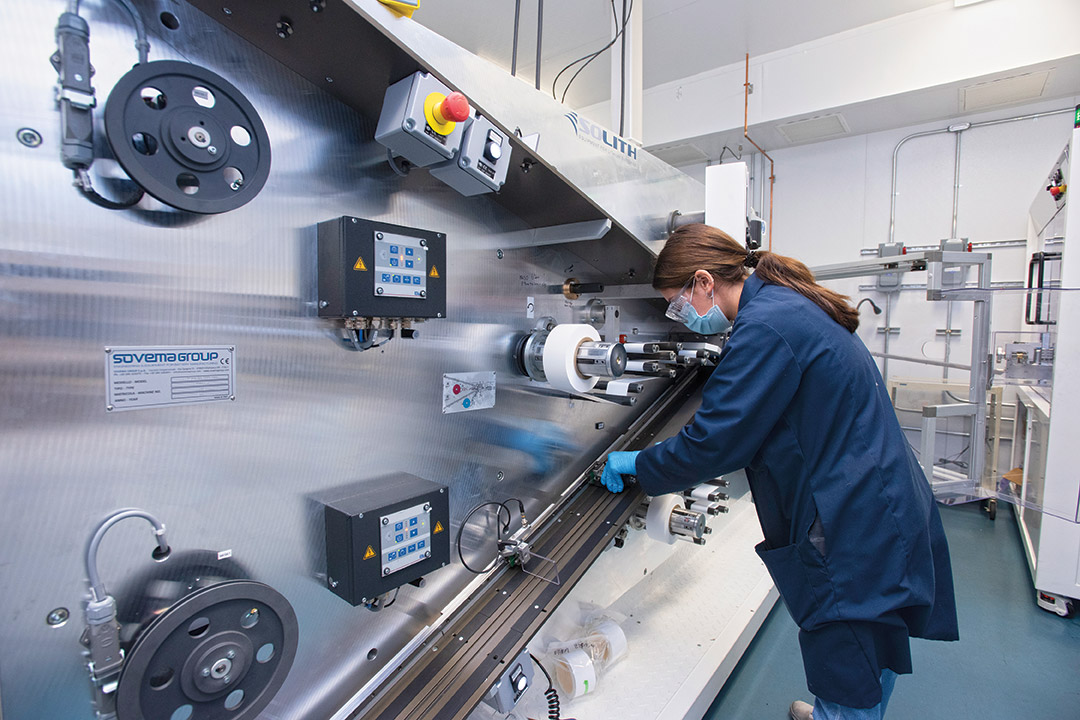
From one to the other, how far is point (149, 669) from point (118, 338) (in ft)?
1.50

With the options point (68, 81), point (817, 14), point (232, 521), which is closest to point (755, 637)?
point (232, 521)

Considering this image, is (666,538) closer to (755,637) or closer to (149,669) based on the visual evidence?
(755,637)

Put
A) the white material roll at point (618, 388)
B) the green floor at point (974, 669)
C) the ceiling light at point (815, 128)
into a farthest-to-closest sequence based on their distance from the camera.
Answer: the ceiling light at point (815, 128) < the green floor at point (974, 669) < the white material roll at point (618, 388)

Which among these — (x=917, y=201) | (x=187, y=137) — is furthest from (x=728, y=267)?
(x=917, y=201)

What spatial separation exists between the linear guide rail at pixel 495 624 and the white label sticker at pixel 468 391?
415mm

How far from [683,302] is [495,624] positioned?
35.5 inches

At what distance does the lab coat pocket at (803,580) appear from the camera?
1013mm

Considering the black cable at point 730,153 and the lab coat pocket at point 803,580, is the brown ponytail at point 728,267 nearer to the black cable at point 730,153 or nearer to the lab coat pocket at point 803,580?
the lab coat pocket at point 803,580

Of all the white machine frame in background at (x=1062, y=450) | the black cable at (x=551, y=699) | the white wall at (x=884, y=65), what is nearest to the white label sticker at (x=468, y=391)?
the black cable at (x=551, y=699)

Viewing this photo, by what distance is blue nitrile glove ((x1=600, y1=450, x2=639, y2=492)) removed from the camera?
1367 mm

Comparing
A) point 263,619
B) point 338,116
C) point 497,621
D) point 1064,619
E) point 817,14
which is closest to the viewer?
point 263,619

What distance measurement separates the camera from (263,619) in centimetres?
79

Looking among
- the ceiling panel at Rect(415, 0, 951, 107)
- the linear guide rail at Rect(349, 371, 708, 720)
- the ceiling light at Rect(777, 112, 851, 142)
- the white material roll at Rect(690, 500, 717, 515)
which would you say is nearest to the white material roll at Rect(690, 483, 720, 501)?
the white material roll at Rect(690, 500, 717, 515)

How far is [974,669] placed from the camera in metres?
1.73
